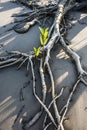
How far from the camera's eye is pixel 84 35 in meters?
5.43

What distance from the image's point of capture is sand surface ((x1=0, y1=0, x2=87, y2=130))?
3777 millimetres

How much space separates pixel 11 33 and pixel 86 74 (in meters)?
2.04

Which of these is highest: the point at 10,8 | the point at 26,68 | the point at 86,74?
the point at 10,8

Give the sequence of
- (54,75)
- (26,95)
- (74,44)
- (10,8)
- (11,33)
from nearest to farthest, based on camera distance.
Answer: (26,95), (54,75), (74,44), (11,33), (10,8)

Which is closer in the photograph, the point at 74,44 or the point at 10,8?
the point at 74,44

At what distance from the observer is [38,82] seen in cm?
438

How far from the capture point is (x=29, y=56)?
15.3ft

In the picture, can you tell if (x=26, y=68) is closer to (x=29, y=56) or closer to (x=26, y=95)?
(x=29, y=56)

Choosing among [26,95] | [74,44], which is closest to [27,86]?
[26,95]

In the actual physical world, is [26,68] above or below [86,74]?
above

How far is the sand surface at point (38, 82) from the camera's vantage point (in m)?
3.78

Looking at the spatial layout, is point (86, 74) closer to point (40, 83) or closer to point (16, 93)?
point (40, 83)

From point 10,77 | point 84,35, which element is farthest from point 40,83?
point 84,35

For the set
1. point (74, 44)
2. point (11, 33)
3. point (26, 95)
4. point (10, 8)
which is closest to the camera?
point (26, 95)
